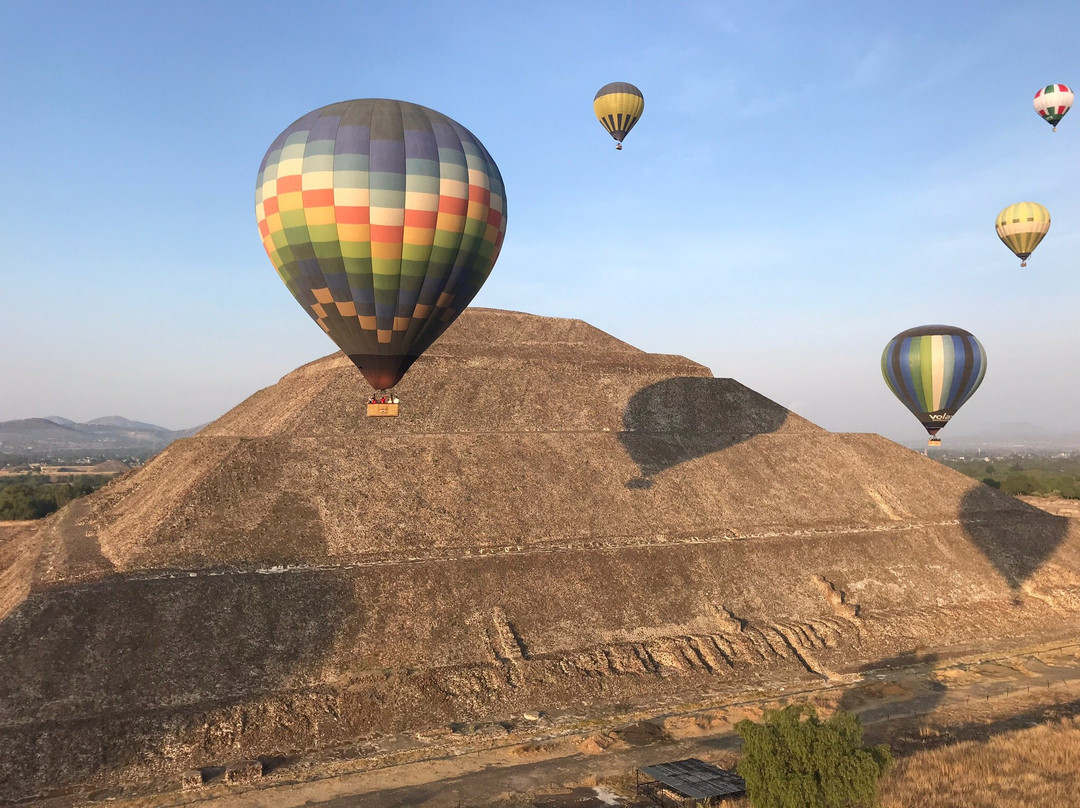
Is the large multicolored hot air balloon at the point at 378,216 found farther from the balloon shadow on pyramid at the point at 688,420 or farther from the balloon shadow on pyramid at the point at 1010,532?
the balloon shadow on pyramid at the point at 1010,532

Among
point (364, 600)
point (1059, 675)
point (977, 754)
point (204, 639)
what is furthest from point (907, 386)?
point (204, 639)

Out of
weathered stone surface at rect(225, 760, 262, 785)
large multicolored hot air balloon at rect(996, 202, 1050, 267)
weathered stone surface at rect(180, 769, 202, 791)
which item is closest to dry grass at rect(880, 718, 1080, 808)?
weathered stone surface at rect(225, 760, 262, 785)

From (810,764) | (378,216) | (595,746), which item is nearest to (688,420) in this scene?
(595,746)

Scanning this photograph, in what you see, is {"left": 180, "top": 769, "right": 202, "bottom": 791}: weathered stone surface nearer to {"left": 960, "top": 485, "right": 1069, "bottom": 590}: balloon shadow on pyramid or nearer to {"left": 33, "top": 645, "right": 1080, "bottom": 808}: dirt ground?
{"left": 33, "top": 645, "right": 1080, "bottom": 808}: dirt ground

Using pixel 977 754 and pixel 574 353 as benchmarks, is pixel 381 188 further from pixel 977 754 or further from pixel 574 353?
pixel 574 353

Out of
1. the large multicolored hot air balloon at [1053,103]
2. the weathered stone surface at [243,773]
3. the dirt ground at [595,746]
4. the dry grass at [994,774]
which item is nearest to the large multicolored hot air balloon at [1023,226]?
the large multicolored hot air balloon at [1053,103]

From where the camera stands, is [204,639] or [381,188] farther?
[204,639]

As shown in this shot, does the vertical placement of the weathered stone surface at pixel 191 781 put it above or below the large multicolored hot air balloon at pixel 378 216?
below
